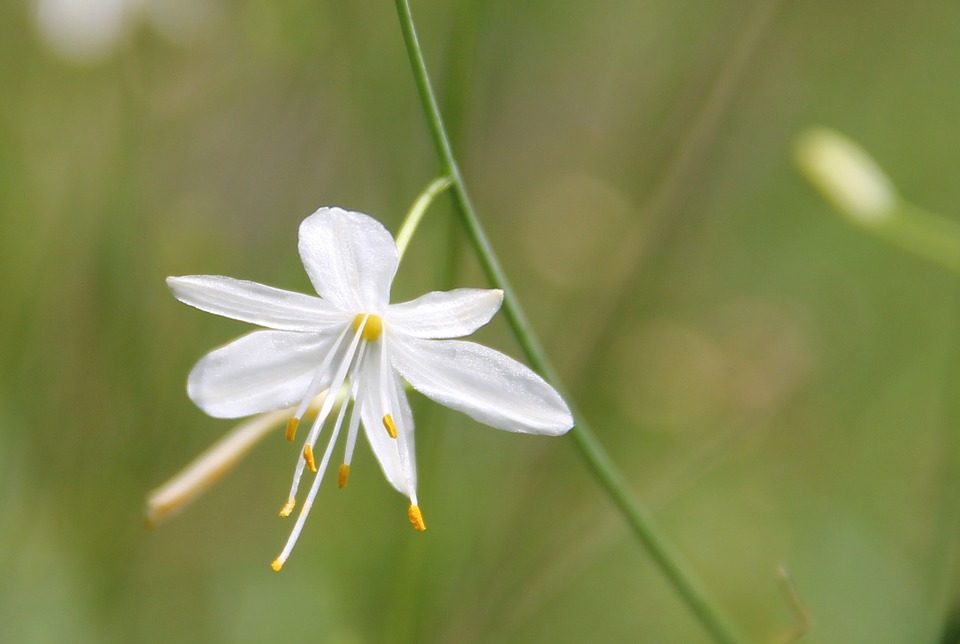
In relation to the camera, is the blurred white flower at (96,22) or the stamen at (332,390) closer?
the stamen at (332,390)

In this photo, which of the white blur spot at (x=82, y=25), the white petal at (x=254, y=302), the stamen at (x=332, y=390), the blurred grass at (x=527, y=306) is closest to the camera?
the white petal at (x=254, y=302)

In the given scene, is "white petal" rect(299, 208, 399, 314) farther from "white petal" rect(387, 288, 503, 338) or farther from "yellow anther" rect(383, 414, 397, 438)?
"yellow anther" rect(383, 414, 397, 438)

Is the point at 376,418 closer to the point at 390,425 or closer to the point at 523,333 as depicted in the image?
the point at 390,425

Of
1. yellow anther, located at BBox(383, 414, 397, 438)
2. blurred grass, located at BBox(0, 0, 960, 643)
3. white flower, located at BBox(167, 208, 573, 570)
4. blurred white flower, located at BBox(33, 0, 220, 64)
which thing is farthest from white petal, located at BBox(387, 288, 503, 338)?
blurred white flower, located at BBox(33, 0, 220, 64)

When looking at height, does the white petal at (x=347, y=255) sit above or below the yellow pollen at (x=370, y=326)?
above

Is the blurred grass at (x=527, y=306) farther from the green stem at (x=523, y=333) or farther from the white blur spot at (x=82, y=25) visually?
the green stem at (x=523, y=333)

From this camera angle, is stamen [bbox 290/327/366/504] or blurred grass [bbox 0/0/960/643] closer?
stamen [bbox 290/327/366/504]

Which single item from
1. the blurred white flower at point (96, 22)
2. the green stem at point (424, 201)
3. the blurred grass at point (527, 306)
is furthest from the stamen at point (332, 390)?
the blurred white flower at point (96, 22)
